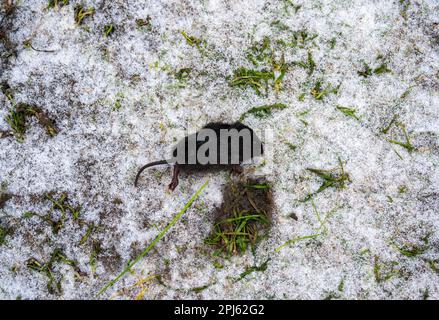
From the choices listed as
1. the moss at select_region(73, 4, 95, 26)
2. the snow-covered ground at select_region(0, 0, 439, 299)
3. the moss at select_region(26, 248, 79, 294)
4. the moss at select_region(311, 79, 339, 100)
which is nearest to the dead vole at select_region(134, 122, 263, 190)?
the snow-covered ground at select_region(0, 0, 439, 299)

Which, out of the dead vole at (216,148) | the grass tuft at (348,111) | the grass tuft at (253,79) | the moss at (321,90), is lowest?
the dead vole at (216,148)

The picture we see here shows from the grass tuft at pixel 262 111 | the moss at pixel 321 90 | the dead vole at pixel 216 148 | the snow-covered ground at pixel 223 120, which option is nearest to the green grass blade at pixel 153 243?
the snow-covered ground at pixel 223 120

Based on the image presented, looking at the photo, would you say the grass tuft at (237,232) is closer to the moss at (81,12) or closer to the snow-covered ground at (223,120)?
the snow-covered ground at (223,120)

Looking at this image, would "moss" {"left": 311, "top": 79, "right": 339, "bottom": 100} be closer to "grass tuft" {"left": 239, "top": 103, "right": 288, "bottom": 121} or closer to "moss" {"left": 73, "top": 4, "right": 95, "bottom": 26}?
"grass tuft" {"left": 239, "top": 103, "right": 288, "bottom": 121}

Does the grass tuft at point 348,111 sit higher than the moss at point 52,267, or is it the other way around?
the grass tuft at point 348,111

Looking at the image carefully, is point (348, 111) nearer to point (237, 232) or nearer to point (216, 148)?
point (216, 148)

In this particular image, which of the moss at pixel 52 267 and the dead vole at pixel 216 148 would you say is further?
the moss at pixel 52 267

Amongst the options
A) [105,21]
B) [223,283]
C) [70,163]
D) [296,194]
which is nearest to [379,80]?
[296,194]
